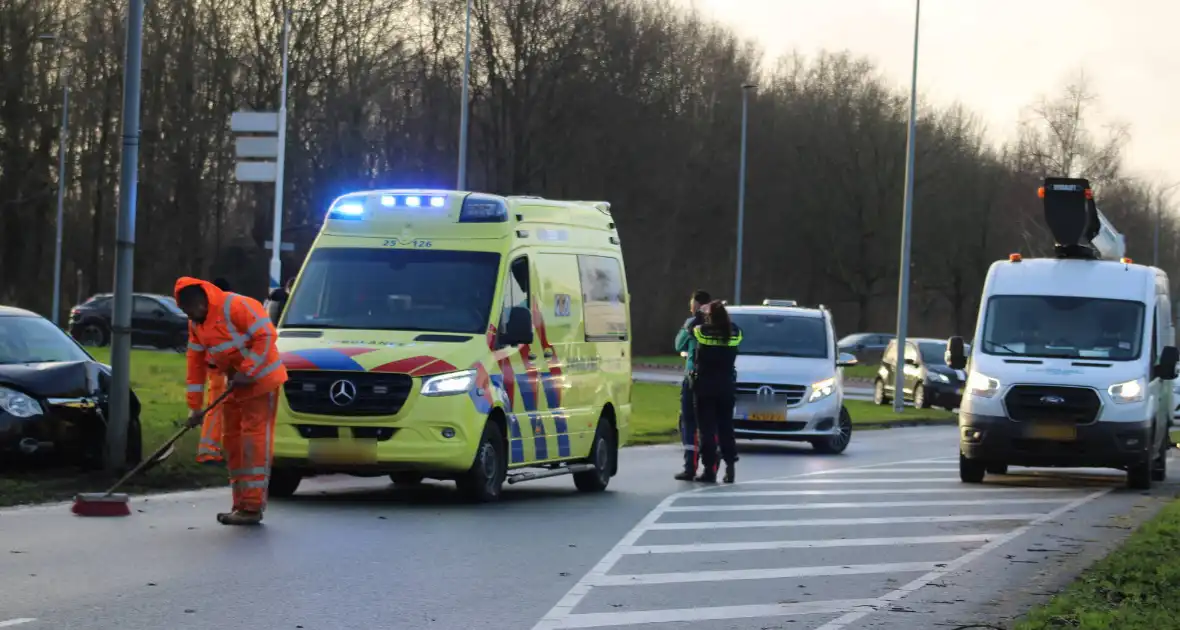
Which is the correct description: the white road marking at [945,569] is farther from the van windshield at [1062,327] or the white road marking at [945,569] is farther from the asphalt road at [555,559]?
the van windshield at [1062,327]

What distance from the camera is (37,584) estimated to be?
30.6 ft

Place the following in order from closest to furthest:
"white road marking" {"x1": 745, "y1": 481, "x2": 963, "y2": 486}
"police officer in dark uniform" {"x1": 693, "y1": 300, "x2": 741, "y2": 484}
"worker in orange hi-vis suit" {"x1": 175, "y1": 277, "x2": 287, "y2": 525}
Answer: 1. "worker in orange hi-vis suit" {"x1": 175, "y1": 277, "x2": 287, "y2": 525}
2. "police officer in dark uniform" {"x1": 693, "y1": 300, "x2": 741, "y2": 484}
3. "white road marking" {"x1": 745, "y1": 481, "x2": 963, "y2": 486}

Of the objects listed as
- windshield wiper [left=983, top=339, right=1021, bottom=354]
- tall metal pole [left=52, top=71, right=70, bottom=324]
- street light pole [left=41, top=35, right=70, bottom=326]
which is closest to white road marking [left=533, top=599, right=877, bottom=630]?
windshield wiper [left=983, top=339, right=1021, bottom=354]

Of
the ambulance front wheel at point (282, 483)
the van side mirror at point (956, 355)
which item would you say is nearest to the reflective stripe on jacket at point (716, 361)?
the van side mirror at point (956, 355)

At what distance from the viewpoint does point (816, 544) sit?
12.7 m

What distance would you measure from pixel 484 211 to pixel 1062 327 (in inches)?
294

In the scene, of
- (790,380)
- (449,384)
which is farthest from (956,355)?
(449,384)

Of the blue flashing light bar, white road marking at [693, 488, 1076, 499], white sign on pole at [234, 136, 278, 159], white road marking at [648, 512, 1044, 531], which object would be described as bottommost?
white road marking at [693, 488, 1076, 499]

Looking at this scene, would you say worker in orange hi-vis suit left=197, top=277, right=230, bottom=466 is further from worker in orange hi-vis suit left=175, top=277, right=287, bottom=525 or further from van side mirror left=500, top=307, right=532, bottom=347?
van side mirror left=500, top=307, right=532, bottom=347

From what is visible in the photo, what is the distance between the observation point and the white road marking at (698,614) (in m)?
8.72

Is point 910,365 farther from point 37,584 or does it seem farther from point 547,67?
point 37,584

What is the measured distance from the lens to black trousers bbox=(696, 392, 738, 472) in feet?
59.9

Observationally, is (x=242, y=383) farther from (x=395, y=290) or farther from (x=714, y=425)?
(x=714, y=425)

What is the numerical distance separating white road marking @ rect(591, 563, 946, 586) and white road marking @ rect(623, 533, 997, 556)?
3.11 feet
